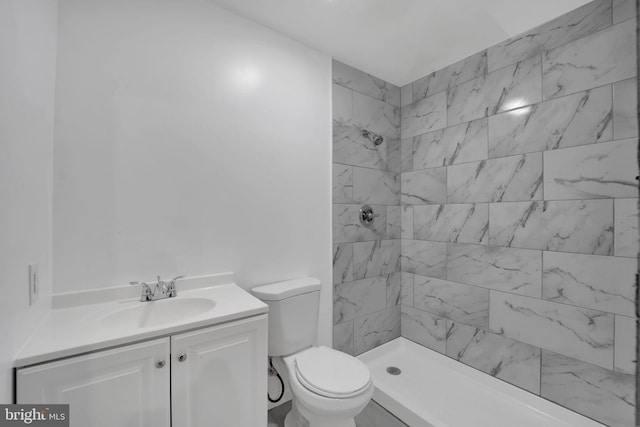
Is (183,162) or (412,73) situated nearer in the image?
(183,162)

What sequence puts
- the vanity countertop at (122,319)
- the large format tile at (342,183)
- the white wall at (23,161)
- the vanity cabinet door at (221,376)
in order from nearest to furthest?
the white wall at (23,161) → the vanity countertop at (122,319) → the vanity cabinet door at (221,376) → the large format tile at (342,183)

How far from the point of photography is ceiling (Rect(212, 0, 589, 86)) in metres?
1.59

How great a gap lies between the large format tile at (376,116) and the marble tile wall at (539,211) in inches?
10.0

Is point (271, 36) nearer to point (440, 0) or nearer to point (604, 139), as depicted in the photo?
point (440, 0)

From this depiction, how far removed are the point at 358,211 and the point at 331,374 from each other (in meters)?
1.22

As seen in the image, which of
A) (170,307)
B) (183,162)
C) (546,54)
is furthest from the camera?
(546,54)

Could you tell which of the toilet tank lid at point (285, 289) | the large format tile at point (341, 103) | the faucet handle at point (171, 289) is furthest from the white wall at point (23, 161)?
the large format tile at point (341, 103)

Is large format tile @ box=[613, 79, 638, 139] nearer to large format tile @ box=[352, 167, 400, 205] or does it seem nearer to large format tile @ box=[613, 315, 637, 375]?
large format tile @ box=[613, 315, 637, 375]

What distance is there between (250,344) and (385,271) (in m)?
1.49

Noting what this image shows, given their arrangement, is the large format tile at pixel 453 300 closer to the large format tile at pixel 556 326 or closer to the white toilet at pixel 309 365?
the large format tile at pixel 556 326

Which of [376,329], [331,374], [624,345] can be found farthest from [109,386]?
[624,345]

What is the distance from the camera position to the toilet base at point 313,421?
1363 mm

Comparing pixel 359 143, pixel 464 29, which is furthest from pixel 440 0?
pixel 359 143

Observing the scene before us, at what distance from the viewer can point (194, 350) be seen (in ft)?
3.58
